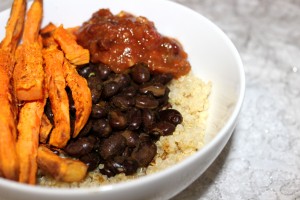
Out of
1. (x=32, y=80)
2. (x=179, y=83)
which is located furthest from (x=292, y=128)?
(x=32, y=80)

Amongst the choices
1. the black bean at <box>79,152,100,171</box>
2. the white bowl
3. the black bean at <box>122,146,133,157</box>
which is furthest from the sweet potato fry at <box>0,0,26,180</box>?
the black bean at <box>122,146,133,157</box>

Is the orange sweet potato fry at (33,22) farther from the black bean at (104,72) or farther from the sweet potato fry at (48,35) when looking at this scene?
the black bean at (104,72)

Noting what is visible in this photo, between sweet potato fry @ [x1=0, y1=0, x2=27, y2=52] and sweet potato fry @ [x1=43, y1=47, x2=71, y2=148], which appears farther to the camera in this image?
sweet potato fry @ [x1=0, y1=0, x2=27, y2=52]

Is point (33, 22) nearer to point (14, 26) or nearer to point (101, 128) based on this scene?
point (14, 26)

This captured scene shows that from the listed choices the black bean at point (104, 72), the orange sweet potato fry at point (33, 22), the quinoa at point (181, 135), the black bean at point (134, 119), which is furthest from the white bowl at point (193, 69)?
the black bean at point (104, 72)

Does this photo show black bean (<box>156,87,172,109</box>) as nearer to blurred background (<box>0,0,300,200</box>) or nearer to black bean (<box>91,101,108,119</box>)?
black bean (<box>91,101,108,119</box>)

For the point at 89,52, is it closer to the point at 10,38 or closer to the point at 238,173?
the point at 10,38

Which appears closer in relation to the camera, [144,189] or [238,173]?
[144,189]
